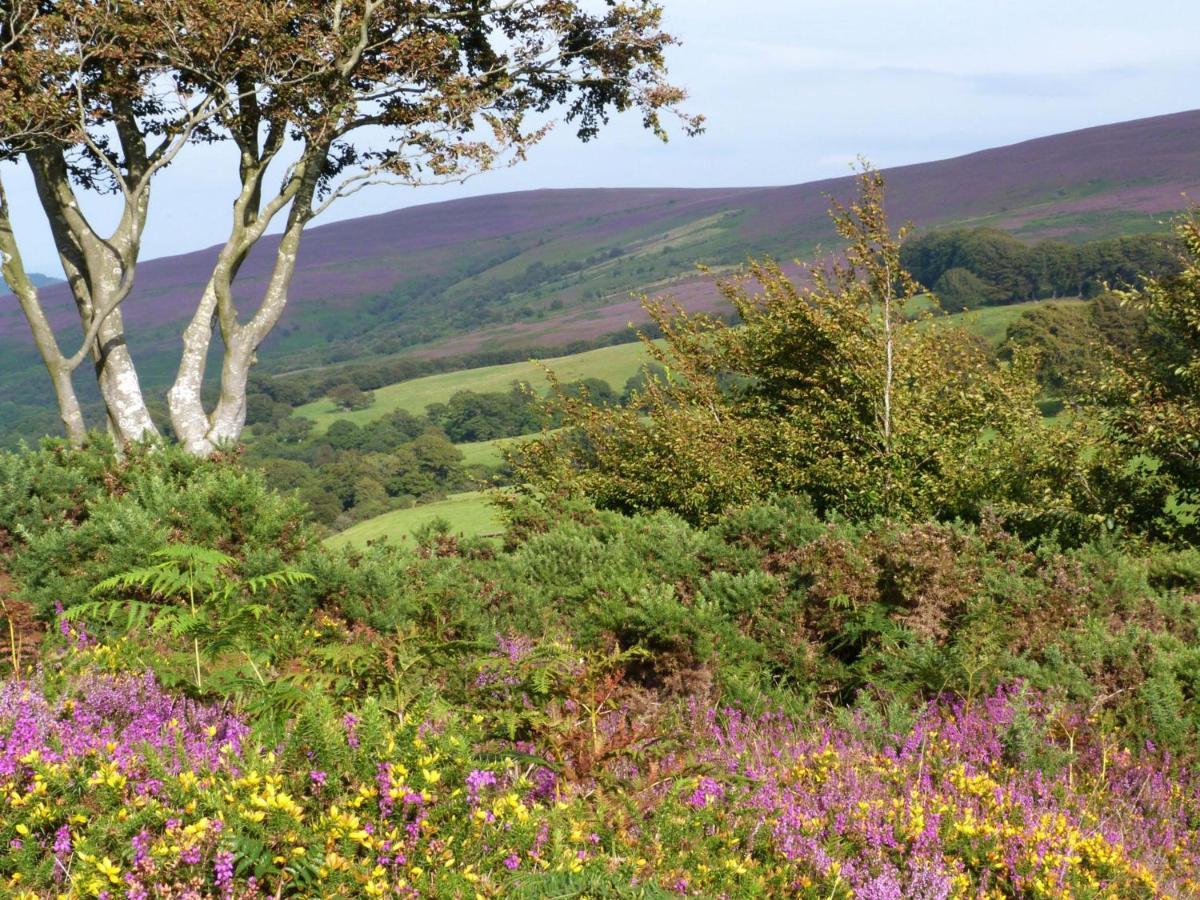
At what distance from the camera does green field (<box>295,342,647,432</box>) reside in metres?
97.4

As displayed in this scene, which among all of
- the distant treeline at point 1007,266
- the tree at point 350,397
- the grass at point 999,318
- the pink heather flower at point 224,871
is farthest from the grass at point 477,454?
the pink heather flower at point 224,871

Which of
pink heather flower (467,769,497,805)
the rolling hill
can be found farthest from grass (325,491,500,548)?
the rolling hill

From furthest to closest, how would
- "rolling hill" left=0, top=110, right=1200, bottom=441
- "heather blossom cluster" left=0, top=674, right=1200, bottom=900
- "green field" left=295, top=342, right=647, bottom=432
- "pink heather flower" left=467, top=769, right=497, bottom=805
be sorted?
A: "rolling hill" left=0, top=110, right=1200, bottom=441, "green field" left=295, top=342, right=647, bottom=432, "pink heather flower" left=467, top=769, right=497, bottom=805, "heather blossom cluster" left=0, top=674, right=1200, bottom=900

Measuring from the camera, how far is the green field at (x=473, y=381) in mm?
97438

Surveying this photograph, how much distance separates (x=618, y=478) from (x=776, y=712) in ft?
29.4

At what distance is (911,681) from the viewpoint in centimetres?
546

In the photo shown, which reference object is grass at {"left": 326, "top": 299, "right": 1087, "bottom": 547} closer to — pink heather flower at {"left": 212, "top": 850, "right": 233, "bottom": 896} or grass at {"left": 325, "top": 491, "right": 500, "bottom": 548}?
grass at {"left": 325, "top": 491, "right": 500, "bottom": 548}

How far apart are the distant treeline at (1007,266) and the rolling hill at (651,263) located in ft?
75.4

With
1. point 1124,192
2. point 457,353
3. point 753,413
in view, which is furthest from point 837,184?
point 753,413

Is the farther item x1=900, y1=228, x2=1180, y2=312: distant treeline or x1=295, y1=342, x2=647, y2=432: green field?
x1=295, y1=342, x2=647, y2=432: green field

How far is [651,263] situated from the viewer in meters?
Result: 178

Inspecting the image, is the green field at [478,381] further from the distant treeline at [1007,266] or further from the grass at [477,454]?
the distant treeline at [1007,266]

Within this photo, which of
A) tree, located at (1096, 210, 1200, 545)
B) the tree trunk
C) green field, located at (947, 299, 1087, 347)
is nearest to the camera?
tree, located at (1096, 210, 1200, 545)

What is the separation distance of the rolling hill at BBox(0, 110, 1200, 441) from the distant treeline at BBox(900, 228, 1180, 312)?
905 inches
